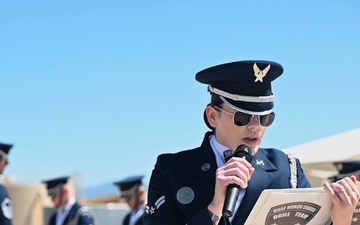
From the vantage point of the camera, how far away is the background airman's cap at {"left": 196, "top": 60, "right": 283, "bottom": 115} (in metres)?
3.15

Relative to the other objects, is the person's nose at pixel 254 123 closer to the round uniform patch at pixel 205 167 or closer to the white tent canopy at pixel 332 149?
the round uniform patch at pixel 205 167

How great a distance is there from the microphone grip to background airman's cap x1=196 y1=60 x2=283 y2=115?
0.45 meters

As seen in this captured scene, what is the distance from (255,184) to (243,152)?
0.81 ft

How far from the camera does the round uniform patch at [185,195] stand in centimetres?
312

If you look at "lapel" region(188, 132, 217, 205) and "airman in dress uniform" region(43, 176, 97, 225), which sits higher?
"lapel" region(188, 132, 217, 205)

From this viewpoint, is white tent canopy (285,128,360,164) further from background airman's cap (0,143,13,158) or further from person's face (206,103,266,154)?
person's face (206,103,266,154)

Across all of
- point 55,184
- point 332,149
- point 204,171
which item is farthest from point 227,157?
point 55,184

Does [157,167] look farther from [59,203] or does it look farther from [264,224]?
[59,203]

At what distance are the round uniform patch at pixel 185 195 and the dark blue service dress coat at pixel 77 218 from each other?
25.1ft

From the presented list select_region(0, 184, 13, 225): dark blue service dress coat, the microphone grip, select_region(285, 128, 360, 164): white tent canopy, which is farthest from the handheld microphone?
select_region(285, 128, 360, 164): white tent canopy

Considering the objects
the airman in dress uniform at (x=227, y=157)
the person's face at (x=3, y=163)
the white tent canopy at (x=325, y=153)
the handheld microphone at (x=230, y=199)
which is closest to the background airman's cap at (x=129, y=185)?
the white tent canopy at (x=325, y=153)

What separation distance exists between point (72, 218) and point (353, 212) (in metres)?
8.49

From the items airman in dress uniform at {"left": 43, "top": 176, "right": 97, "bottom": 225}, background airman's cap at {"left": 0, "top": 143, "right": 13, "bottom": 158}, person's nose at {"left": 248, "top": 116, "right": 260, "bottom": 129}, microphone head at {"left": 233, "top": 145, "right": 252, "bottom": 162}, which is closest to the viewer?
microphone head at {"left": 233, "top": 145, "right": 252, "bottom": 162}

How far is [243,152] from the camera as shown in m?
2.93
